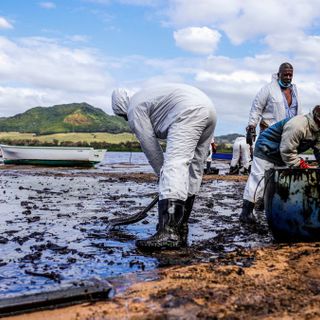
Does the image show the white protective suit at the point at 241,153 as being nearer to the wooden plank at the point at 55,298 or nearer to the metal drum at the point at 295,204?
the metal drum at the point at 295,204

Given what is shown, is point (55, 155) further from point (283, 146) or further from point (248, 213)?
point (283, 146)

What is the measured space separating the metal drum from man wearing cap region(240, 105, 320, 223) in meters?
0.34

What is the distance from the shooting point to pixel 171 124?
528 centimetres

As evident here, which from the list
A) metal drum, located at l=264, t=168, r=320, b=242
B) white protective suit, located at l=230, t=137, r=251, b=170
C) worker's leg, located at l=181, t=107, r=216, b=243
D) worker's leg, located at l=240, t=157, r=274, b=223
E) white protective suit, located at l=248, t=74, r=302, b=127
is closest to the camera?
metal drum, located at l=264, t=168, r=320, b=242

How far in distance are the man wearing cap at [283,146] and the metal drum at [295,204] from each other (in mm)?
344

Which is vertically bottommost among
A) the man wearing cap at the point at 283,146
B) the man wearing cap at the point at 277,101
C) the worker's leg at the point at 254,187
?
the worker's leg at the point at 254,187

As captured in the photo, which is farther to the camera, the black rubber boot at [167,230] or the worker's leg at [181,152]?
the worker's leg at [181,152]

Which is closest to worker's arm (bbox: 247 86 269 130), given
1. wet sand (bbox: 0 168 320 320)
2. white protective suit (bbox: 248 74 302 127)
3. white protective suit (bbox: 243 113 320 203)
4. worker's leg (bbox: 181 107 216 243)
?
white protective suit (bbox: 248 74 302 127)

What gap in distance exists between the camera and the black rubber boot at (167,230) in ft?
16.2

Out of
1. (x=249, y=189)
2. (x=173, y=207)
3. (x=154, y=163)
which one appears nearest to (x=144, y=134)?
(x=154, y=163)

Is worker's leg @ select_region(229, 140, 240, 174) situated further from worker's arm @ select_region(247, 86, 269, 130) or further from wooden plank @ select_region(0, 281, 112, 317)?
wooden plank @ select_region(0, 281, 112, 317)

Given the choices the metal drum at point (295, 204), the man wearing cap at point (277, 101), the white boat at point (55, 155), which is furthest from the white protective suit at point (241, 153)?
the metal drum at point (295, 204)

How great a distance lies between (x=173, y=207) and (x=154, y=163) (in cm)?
83

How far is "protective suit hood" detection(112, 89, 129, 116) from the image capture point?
18.5 feet
